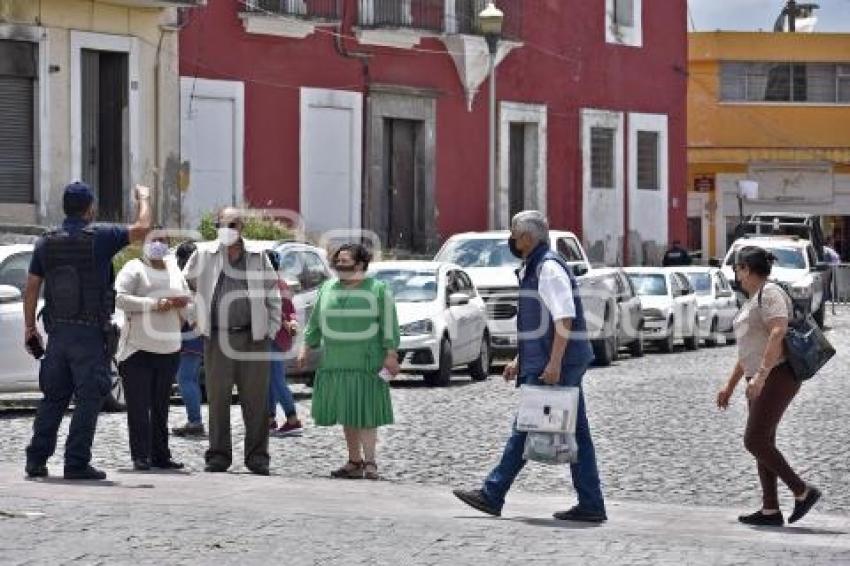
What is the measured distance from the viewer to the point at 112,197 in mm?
36344

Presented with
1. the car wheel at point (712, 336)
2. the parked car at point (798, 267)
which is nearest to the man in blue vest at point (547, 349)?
the car wheel at point (712, 336)

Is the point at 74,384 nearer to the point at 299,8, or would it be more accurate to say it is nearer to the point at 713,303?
the point at 299,8

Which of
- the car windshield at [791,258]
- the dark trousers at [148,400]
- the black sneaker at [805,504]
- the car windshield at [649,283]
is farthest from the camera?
the car windshield at [791,258]

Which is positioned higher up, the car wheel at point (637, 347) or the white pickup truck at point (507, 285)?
the white pickup truck at point (507, 285)

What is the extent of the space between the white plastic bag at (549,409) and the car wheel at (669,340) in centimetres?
2554

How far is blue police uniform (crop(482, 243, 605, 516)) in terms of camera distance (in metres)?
15.0

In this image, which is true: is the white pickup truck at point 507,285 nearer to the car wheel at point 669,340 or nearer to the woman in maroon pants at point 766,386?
the car wheel at point 669,340

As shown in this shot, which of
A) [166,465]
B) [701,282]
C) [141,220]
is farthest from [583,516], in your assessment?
[701,282]

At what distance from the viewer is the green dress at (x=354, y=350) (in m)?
17.6

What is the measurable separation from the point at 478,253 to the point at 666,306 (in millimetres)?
6445

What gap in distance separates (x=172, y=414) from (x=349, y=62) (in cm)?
1907

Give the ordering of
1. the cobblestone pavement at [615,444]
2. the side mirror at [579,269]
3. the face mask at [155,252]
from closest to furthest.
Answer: the cobblestone pavement at [615,444]
the face mask at [155,252]
the side mirror at [579,269]

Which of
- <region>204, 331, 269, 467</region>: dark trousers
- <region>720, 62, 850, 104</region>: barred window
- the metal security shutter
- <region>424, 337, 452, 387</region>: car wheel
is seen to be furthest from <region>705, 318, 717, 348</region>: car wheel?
<region>720, 62, 850, 104</region>: barred window

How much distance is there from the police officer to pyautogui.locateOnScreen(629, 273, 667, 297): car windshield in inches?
992
